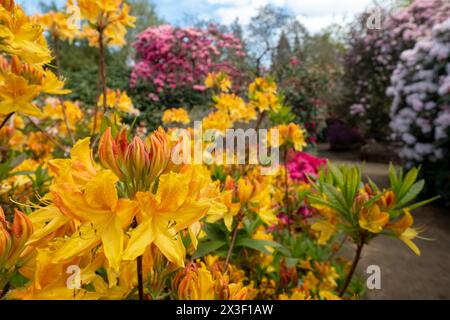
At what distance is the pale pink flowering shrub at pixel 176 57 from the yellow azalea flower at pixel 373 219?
704 centimetres

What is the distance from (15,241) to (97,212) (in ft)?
0.45

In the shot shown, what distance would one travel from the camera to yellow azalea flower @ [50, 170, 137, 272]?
44cm

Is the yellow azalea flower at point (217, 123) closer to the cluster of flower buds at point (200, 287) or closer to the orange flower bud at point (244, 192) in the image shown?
the orange flower bud at point (244, 192)

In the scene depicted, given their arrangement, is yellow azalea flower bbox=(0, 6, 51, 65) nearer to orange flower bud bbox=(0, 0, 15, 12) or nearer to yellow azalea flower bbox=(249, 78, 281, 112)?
orange flower bud bbox=(0, 0, 15, 12)

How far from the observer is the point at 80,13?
1.28m

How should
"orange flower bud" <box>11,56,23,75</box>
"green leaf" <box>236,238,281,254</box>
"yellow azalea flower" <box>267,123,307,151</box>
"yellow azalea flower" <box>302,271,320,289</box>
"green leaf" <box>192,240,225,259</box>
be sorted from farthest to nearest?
"yellow azalea flower" <box>267,123,307,151</box> < "yellow azalea flower" <box>302,271,320,289</box> < "green leaf" <box>236,238,281,254</box> < "green leaf" <box>192,240,225,259</box> < "orange flower bud" <box>11,56,23,75</box>

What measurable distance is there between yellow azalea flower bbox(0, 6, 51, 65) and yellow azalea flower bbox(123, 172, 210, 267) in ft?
1.54

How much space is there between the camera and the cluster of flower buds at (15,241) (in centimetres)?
47

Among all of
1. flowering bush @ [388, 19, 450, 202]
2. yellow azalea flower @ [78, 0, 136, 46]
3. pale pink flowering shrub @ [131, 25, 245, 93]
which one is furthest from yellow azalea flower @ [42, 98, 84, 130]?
pale pink flowering shrub @ [131, 25, 245, 93]

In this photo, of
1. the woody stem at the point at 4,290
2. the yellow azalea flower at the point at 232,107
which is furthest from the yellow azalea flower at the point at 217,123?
the woody stem at the point at 4,290

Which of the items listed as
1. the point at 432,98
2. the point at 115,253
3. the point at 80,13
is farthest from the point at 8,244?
the point at 432,98

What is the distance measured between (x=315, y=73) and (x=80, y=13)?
7.22m

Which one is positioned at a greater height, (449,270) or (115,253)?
(115,253)
